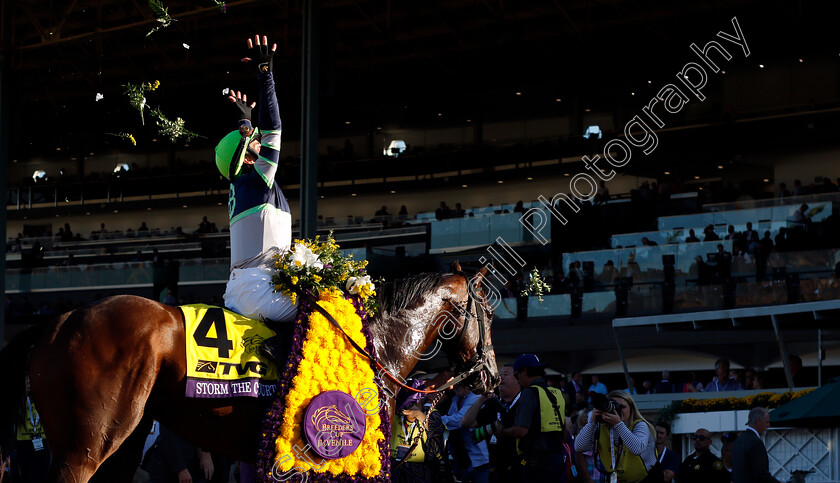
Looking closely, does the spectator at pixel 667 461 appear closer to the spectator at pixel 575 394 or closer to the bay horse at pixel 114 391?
the bay horse at pixel 114 391

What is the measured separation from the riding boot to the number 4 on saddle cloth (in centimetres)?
2

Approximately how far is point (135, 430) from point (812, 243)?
1293 centimetres

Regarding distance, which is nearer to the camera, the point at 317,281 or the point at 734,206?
the point at 317,281

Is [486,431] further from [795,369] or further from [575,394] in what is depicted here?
[575,394]

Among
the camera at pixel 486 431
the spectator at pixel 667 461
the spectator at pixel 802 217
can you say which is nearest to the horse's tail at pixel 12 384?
the camera at pixel 486 431

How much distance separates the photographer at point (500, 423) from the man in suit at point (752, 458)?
1670 millimetres

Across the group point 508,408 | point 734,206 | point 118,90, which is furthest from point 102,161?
point 508,408

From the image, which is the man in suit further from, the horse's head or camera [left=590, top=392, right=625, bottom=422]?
the horse's head

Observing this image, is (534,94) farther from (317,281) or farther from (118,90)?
(317,281)

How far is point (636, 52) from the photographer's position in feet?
87.8

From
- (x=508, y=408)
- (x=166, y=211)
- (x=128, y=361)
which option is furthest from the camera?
(x=166, y=211)

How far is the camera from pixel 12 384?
466 centimetres

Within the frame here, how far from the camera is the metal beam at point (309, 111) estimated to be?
9000mm

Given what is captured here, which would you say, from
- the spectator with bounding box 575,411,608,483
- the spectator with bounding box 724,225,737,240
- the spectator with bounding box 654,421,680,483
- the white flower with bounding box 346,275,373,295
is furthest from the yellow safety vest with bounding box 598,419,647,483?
the spectator with bounding box 724,225,737,240
